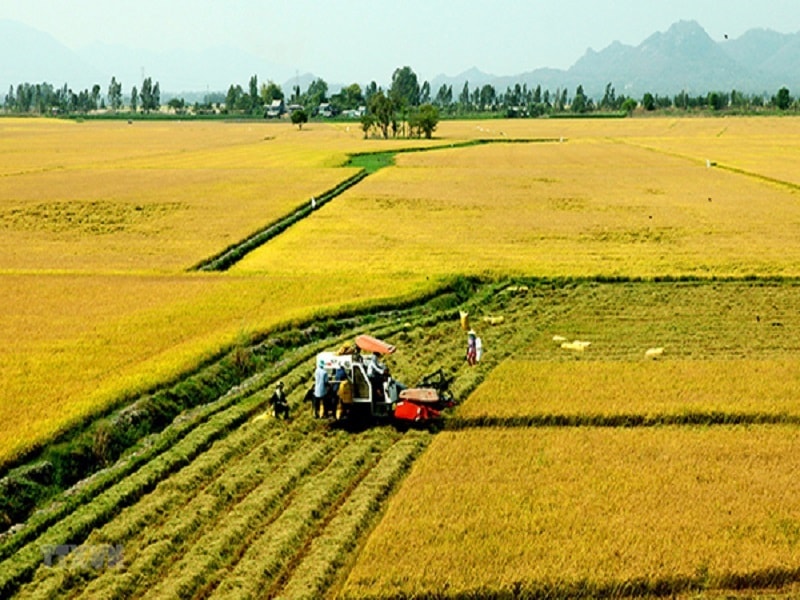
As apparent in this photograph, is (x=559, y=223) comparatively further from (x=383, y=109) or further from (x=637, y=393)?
(x=383, y=109)

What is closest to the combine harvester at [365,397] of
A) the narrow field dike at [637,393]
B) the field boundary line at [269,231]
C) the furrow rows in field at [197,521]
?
the narrow field dike at [637,393]

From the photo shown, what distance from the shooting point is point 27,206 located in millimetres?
51500

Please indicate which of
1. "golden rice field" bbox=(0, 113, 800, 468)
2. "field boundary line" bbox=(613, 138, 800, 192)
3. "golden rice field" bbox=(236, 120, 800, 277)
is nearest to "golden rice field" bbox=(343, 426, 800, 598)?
"golden rice field" bbox=(0, 113, 800, 468)

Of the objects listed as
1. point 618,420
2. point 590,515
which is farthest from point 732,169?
point 590,515

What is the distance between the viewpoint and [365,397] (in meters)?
17.3

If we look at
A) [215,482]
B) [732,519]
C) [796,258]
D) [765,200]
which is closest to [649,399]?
[732,519]

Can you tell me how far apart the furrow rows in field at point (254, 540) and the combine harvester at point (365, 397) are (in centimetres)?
211

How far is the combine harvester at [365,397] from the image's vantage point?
17172mm

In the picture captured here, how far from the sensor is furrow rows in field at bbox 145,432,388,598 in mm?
11703

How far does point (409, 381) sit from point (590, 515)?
7221 mm

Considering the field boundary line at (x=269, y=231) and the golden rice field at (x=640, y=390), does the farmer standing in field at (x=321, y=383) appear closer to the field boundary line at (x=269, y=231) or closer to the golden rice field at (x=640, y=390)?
the golden rice field at (x=640, y=390)

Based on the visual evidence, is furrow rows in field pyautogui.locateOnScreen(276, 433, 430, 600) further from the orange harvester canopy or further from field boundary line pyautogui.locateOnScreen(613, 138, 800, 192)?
field boundary line pyautogui.locateOnScreen(613, 138, 800, 192)

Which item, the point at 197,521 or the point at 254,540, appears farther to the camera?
the point at 197,521

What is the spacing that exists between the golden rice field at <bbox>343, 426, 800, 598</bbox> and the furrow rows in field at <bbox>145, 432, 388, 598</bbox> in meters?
1.07
